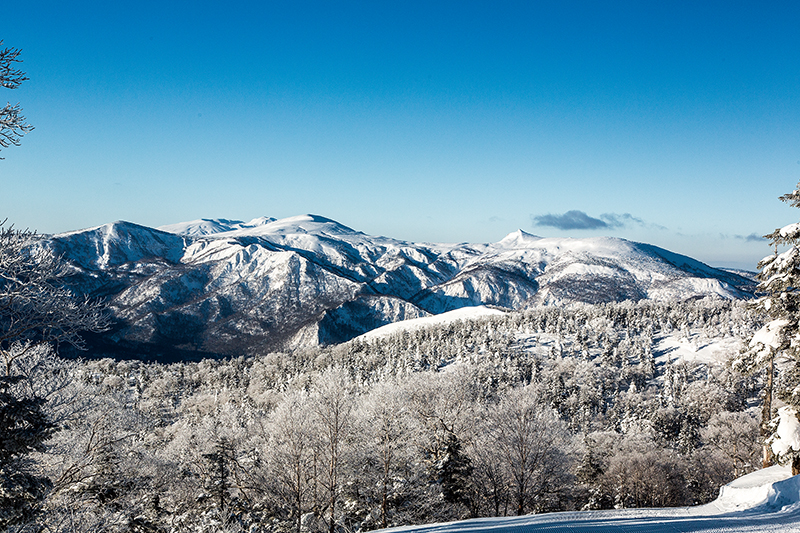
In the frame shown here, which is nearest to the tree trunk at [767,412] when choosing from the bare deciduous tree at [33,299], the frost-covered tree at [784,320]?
the frost-covered tree at [784,320]

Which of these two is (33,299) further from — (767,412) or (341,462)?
(767,412)

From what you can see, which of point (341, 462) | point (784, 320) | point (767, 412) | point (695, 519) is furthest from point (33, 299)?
point (767, 412)

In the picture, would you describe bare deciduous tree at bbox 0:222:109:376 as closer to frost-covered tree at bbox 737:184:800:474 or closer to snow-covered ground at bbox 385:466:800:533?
snow-covered ground at bbox 385:466:800:533

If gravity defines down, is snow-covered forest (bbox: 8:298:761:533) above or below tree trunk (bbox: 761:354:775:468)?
below

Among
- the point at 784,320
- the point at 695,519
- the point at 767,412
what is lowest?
the point at 695,519

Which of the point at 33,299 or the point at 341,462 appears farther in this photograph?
the point at 341,462

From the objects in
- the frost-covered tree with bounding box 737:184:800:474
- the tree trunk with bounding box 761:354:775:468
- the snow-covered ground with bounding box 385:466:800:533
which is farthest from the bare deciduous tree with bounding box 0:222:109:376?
the tree trunk with bounding box 761:354:775:468
